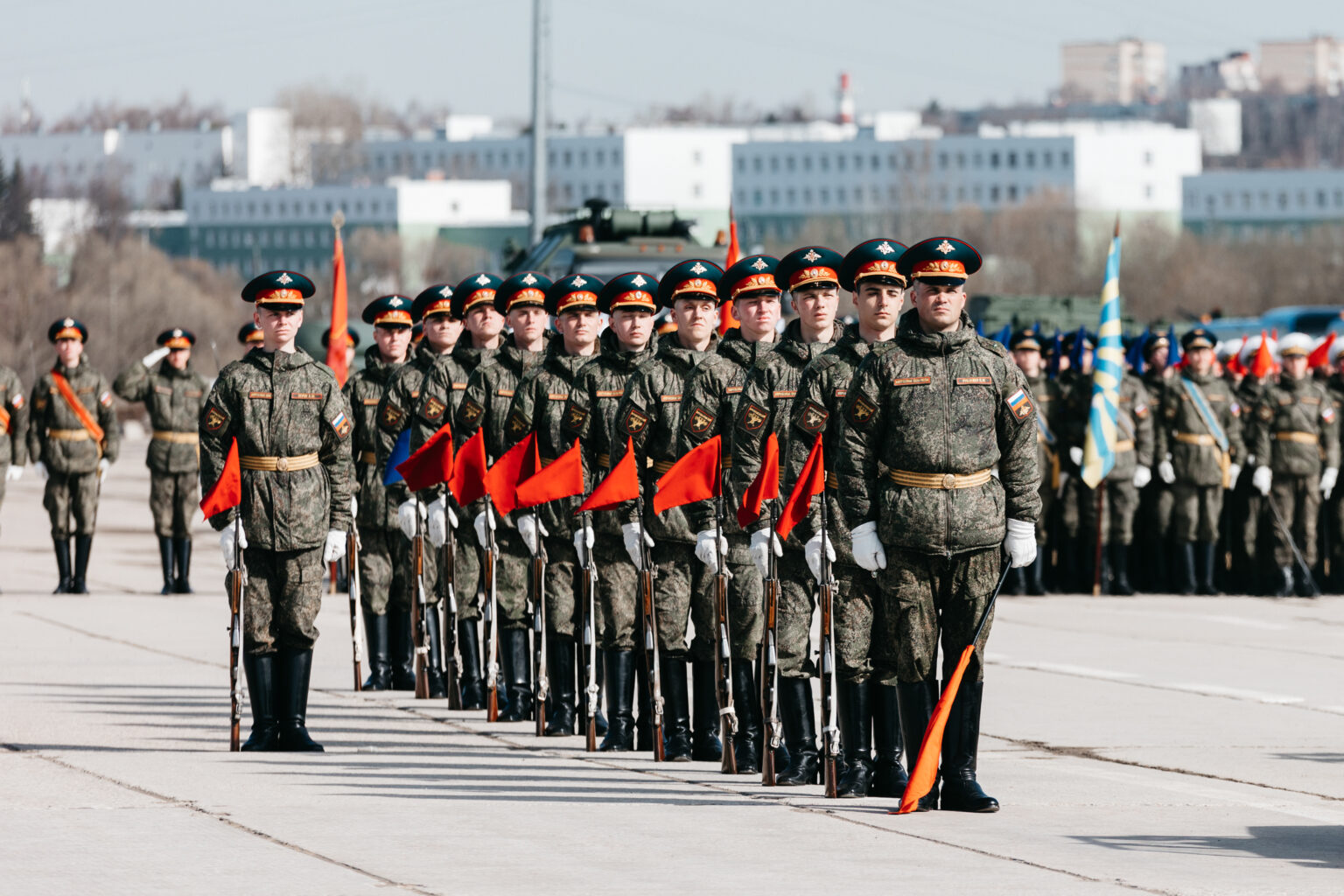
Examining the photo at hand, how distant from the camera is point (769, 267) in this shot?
10211 mm

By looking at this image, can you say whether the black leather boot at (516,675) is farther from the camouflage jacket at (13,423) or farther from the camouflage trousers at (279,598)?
the camouflage jacket at (13,423)

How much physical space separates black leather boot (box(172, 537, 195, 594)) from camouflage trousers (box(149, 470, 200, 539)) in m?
0.07

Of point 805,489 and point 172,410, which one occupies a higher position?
point 172,410

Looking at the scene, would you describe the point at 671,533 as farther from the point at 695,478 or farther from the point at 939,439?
the point at 939,439

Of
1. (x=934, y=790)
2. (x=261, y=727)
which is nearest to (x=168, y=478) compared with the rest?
(x=261, y=727)

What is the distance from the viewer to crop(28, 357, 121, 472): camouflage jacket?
19141 mm

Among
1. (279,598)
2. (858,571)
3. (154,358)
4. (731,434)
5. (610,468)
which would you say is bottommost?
(279,598)

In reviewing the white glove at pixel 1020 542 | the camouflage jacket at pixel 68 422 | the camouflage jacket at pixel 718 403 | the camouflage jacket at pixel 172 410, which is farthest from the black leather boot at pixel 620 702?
the camouflage jacket at pixel 68 422

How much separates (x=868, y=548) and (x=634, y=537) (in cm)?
176

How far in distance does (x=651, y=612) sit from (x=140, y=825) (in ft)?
8.55

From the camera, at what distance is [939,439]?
8680mm

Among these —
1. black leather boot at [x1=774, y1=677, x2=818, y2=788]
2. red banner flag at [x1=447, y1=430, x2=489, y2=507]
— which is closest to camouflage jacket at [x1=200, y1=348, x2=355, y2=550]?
red banner flag at [x1=447, y1=430, x2=489, y2=507]

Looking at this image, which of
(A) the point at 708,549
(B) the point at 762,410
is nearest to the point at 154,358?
(A) the point at 708,549

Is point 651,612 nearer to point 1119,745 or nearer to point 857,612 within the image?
point 857,612
